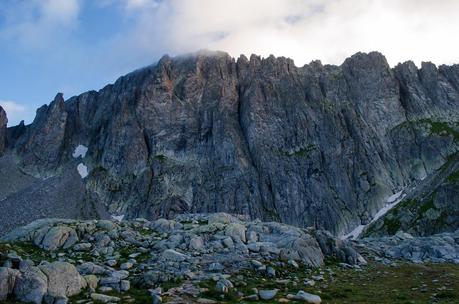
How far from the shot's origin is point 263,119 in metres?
182

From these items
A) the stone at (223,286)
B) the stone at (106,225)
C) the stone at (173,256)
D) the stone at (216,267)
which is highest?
the stone at (106,225)

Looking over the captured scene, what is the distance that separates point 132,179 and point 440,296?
16194 cm

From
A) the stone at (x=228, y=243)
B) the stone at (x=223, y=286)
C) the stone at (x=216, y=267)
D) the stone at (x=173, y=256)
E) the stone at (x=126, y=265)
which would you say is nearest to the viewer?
the stone at (x=223, y=286)

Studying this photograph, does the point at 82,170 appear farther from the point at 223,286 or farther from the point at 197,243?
the point at 223,286

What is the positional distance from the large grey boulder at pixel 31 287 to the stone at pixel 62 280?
42 centimetres

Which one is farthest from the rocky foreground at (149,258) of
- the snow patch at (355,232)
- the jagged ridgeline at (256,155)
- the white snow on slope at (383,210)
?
the jagged ridgeline at (256,155)

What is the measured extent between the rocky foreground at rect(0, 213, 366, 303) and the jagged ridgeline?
11458 centimetres

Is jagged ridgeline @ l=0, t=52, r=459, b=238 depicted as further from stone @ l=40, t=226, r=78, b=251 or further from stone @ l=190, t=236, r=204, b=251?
stone @ l=40, t=226, r=78, b=251

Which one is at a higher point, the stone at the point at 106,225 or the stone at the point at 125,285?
the stone at the point at 106,225

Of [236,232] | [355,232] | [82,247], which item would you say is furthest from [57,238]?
[355,232]

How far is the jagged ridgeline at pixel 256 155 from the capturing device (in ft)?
539

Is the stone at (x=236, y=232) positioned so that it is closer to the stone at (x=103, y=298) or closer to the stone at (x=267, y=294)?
the stone at (x=267, y=294)

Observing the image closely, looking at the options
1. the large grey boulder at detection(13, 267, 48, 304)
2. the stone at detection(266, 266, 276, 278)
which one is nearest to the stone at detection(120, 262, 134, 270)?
the large grey boulder at detection(13, 267, 48, 304)

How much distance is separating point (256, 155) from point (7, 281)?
153m
